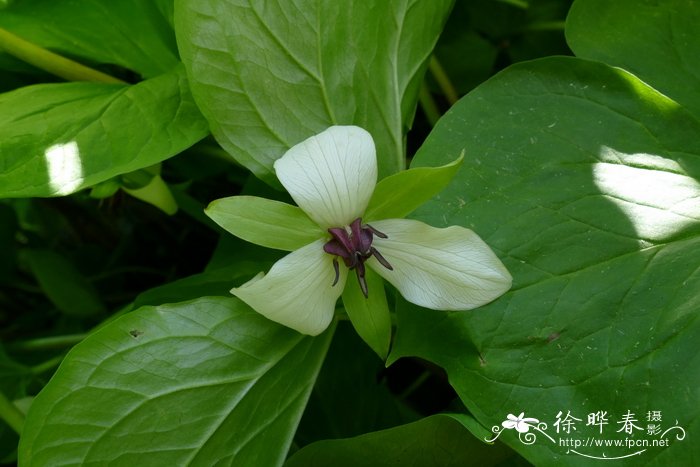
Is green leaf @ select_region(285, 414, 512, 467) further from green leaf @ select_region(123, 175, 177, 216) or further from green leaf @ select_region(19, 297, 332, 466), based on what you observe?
green leaf @ select_region(123, 175, 177, 216)

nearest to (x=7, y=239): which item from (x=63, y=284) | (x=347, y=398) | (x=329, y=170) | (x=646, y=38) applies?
(x=63, y=284)

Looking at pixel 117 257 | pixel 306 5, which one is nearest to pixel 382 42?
pixel 306 5

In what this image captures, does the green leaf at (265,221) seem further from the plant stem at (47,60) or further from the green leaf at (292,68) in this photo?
the plant stem at (47,60)

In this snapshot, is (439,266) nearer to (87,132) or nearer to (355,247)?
(355,247)

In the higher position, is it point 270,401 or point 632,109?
point 632,109

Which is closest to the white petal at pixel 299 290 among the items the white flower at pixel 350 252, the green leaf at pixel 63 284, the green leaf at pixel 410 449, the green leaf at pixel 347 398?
the white flower at pixel 350 252

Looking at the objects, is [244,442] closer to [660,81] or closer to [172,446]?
[172,446]

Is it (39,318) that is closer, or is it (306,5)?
(306,5)

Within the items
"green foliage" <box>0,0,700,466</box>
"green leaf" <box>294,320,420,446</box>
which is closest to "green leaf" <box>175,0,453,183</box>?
"green foliage" <box>0,0,700,466</box>
